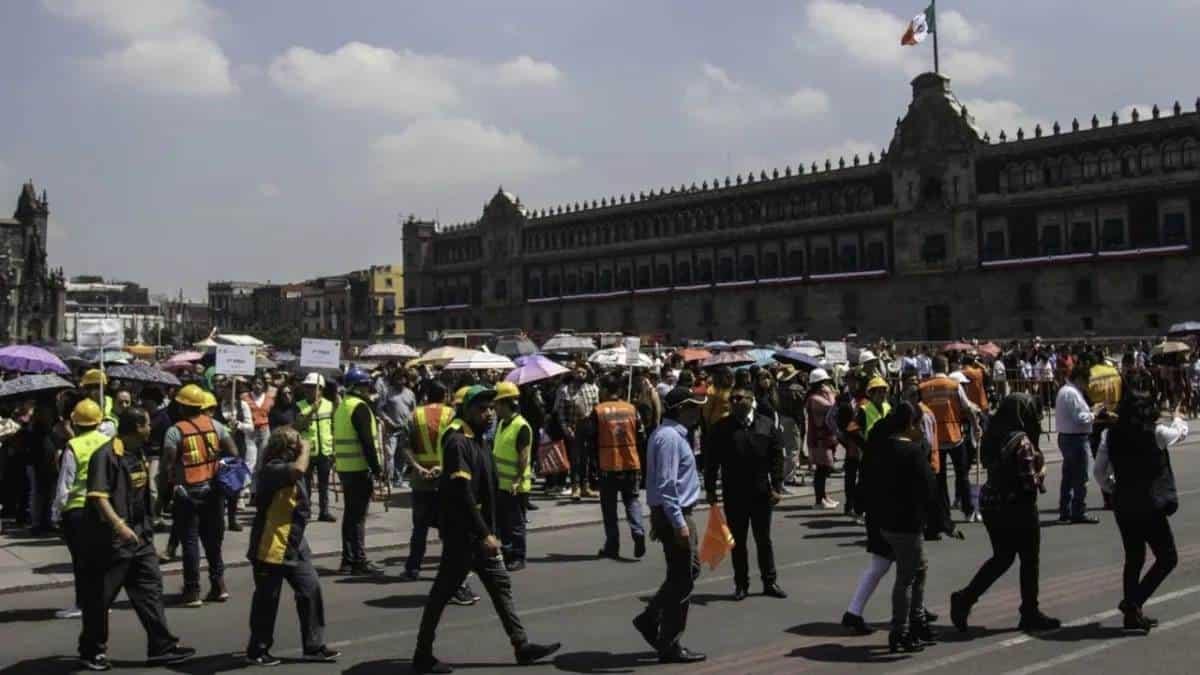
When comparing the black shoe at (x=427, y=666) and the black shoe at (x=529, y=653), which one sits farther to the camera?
the black shoe at (x=529, y=653)

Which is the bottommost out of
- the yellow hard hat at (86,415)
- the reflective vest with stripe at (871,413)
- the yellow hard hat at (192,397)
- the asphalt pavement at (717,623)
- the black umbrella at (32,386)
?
the asphalt pavement at (717,623)

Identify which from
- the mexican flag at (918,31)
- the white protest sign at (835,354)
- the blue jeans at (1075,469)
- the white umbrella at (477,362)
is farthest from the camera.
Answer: the mexican flag at (918,31)

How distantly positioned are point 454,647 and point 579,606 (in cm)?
156

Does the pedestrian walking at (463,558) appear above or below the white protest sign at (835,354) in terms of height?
below

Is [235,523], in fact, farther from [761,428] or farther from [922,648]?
[922,648]

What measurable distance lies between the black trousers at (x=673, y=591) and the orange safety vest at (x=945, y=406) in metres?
6.32

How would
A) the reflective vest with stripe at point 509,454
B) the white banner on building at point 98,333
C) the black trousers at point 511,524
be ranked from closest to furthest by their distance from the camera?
the reflective vest with stripe at point 509,454
the black trousers at point 511,524
the white banner on building at point 98,333

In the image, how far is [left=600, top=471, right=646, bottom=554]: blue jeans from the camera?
11.2 m

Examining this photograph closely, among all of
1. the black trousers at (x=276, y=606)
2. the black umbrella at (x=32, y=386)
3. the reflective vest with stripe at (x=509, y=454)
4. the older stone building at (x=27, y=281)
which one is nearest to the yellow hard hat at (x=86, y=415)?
the black trousers at (x=276, y=606)

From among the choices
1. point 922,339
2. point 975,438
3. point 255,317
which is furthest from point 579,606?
point 255,317

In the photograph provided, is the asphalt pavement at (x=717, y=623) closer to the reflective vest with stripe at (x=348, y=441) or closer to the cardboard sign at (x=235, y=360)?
the reflective vest with stripe at (x=348, y=441)

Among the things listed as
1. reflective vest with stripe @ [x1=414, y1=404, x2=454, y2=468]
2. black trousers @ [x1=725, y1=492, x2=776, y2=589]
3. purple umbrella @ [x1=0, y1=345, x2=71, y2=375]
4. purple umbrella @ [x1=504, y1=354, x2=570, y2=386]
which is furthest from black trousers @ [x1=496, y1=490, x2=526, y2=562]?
purple umbrella @ [x1=0, y1=345, x2=71, y2=375]

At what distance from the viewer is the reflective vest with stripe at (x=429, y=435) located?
10258 millimetres

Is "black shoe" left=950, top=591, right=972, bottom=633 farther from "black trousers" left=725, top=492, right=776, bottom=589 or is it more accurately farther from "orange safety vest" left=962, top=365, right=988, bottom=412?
"orange safety vest" left=962, top=365, right=988, bottom=412
